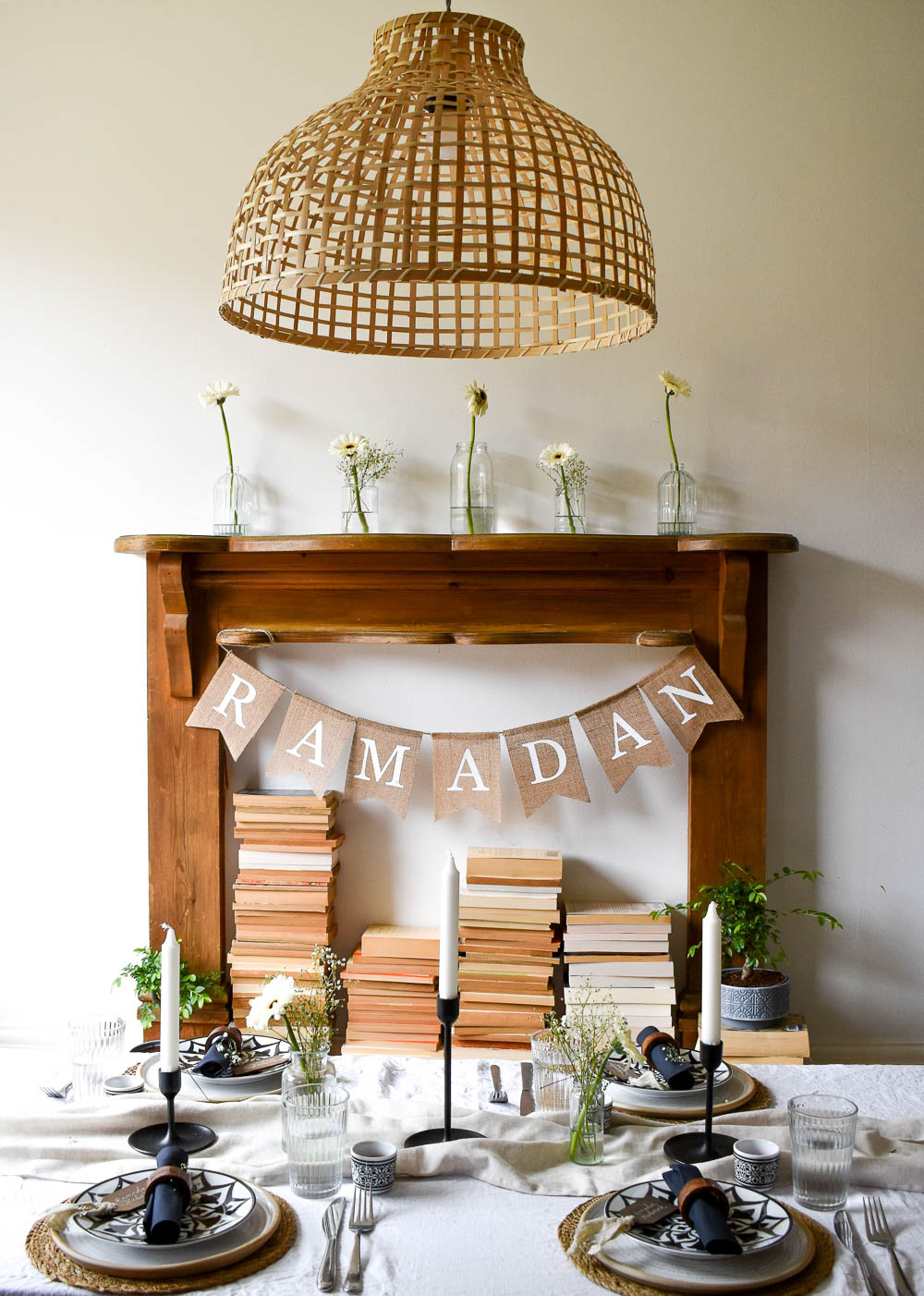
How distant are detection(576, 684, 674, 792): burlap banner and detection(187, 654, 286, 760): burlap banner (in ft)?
2.48

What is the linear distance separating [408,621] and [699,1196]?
1775mm

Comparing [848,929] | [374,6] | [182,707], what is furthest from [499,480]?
[848,929]

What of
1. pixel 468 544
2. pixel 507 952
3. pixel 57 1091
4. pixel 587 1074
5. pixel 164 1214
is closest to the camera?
pixel 164 1214

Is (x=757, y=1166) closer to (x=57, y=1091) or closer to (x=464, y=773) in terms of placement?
(x=57, y=1091)

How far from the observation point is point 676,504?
290 centimetres

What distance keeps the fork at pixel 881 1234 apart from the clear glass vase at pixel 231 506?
205 centimetres

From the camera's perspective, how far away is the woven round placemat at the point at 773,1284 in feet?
4.26

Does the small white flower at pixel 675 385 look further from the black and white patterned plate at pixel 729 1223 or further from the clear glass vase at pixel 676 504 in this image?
the black and white patterned plate at pixel 729 1223

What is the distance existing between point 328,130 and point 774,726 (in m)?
2.06

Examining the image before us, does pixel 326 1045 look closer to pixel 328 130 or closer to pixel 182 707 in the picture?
pixel 328 130

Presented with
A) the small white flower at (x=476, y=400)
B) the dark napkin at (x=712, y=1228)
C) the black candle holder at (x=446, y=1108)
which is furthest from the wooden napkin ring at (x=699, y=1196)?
the small white flower at (x=476, y=400)

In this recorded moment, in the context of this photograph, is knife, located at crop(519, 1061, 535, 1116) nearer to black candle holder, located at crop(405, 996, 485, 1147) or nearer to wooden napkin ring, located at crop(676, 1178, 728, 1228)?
black candle holder, located at crop(405, 996, 485, 1147)

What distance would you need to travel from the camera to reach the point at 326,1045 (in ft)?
5.74

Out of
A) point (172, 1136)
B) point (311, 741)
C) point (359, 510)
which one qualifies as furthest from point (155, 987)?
point (172, 1136)
